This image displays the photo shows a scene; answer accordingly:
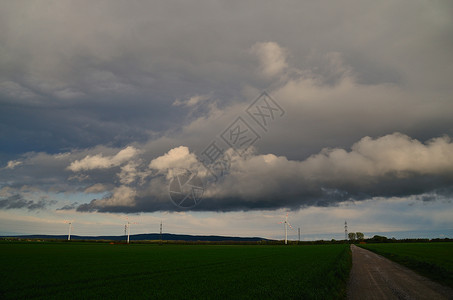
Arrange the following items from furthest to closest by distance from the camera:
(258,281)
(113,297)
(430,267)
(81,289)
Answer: (430,267), (258,281), (81,289), (113,297)

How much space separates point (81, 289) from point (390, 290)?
72.8 ft

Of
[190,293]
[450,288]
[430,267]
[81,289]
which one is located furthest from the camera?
[430,267]

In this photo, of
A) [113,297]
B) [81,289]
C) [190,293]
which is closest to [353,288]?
[190,293]

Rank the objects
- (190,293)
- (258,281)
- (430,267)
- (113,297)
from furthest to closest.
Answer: (430,267), (258,281), (190,293), (113,297)

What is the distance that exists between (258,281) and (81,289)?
1392 centimetres

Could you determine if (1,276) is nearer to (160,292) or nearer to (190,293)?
(160,292)

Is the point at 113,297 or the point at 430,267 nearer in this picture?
the point at 113,297

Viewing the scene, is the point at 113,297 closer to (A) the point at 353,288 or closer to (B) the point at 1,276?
(B) the point at 1,276

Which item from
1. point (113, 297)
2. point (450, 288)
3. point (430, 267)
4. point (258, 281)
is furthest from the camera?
point (430, 267)

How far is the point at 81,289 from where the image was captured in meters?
23.5

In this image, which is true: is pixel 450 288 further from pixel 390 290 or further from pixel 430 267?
pixel 430 267

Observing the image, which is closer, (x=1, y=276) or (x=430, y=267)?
(x=1, y=276)

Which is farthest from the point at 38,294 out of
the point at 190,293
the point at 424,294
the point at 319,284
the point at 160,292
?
the point at 424,294

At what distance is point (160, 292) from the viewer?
22.2 metres
